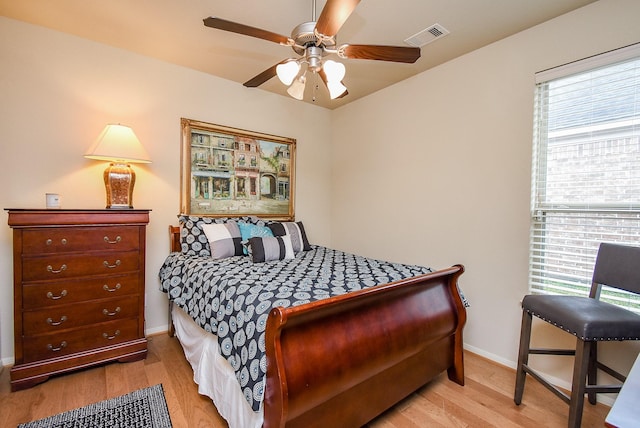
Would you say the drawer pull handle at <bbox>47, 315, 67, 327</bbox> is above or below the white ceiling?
below

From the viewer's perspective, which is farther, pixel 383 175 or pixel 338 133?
pixel 338 133

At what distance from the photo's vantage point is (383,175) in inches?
132

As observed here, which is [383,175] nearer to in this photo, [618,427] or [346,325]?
[346,325]

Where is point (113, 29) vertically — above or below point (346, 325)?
above

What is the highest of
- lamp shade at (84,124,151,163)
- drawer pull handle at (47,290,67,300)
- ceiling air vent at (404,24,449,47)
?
ceiling air vent at (404,24,449,47)

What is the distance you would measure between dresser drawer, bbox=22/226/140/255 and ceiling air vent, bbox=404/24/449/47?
2599mm

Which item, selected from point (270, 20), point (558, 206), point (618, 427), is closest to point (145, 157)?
point (270, 20)

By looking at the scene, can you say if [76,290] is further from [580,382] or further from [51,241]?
[580,382]

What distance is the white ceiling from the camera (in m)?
1.99

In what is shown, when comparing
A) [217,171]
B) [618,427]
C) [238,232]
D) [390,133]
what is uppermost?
[390,133]

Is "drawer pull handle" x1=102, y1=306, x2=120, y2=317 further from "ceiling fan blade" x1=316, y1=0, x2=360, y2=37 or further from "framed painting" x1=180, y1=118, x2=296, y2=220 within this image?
"ceiling fan blade" x1=316, y1=0, x2=360, y2=37

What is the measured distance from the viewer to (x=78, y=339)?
2127 millimetres

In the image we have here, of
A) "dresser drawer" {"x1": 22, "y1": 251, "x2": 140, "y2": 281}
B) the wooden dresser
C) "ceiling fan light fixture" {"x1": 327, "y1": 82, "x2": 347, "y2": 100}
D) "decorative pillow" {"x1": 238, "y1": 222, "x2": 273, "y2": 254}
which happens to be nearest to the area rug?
the wooden dresser

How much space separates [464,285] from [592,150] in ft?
4.40
